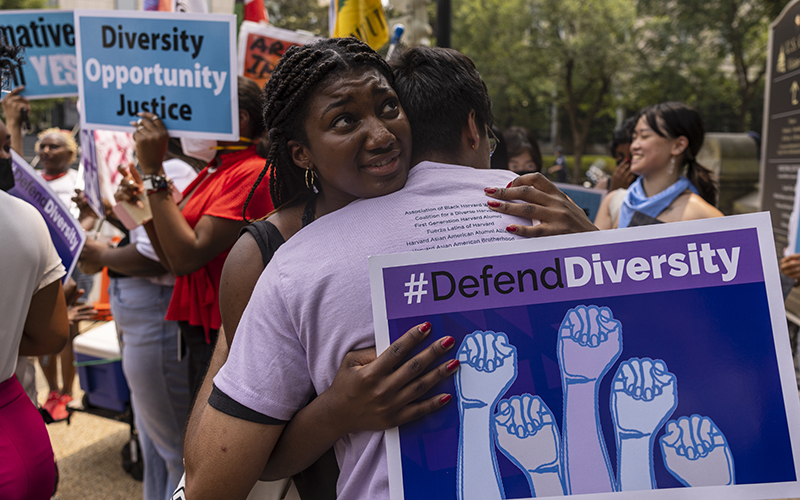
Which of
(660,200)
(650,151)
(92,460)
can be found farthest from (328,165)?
(92,460)

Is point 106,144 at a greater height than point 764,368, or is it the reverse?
point 106,144

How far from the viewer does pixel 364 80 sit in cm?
132

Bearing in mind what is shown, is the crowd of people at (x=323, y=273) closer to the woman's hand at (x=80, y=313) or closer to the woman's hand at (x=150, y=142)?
the woman's hand at (x=150, y=142)

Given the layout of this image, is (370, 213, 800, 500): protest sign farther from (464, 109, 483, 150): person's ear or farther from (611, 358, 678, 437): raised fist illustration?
(464, 109, 483, 150): person's ear

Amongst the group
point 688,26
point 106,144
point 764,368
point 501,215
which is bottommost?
point 764,368

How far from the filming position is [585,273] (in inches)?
45.7

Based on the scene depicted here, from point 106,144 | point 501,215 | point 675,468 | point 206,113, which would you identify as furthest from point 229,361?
point 106,144

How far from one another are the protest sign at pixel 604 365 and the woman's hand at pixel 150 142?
192cm

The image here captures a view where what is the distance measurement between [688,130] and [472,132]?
240 centimetres

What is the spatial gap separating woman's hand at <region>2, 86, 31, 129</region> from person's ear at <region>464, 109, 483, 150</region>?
290 cm

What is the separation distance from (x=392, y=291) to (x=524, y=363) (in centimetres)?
28

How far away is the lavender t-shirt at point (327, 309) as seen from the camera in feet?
3.75

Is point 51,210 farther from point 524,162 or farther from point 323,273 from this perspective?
point 524,162

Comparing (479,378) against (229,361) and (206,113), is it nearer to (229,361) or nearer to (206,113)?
(229,361)
